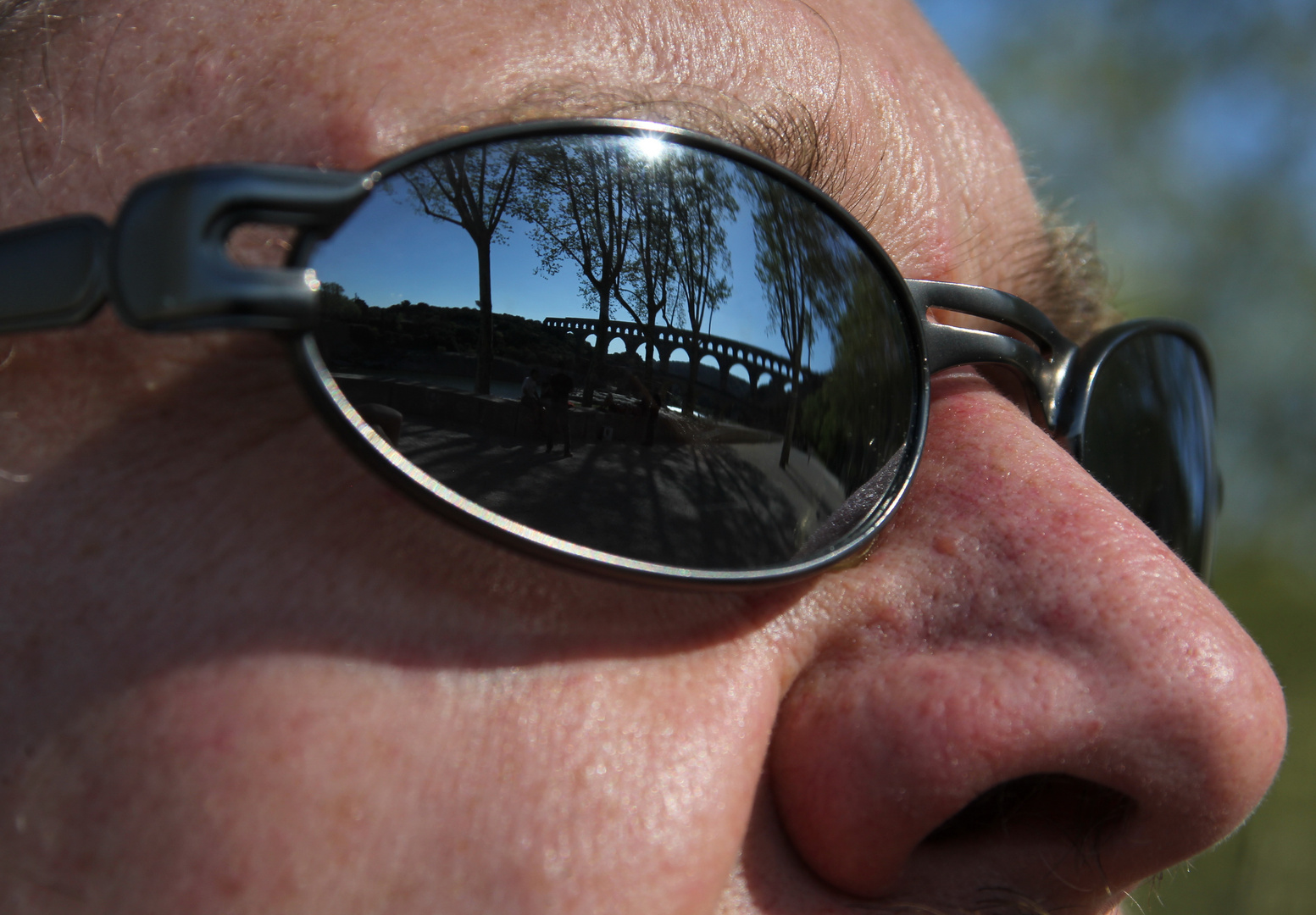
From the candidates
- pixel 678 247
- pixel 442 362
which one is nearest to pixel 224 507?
pixel 442 362

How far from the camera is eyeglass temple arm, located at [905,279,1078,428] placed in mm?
1186

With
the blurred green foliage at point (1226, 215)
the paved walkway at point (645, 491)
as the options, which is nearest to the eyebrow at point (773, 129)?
the paved walkway at point (645, 491)

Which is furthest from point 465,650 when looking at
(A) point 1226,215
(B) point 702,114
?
(A) point 1226,215

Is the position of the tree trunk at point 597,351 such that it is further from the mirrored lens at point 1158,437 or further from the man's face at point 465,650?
the mirrored lens at point 1158,437

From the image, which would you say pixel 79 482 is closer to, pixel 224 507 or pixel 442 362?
pixel 224 507

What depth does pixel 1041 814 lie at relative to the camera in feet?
3.17

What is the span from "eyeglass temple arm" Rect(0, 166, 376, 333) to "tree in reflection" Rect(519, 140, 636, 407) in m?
0.17

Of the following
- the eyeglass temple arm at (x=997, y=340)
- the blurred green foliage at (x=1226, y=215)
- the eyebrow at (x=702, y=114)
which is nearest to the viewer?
the eyebrow at (x=702, y=114)

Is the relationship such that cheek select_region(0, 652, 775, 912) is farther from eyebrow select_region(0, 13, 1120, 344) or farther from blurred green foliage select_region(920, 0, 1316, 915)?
blurred green foliage select_region(920, 0, 1316, 915)

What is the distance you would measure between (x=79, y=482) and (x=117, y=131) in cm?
38

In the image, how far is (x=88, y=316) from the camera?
2.61 ft

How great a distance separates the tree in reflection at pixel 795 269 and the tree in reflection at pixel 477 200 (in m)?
0.30

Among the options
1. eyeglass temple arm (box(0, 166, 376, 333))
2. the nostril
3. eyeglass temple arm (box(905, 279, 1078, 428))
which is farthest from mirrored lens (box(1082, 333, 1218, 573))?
eyeglass temple arm (box(0, 166, 376, 333))

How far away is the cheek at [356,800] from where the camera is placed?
2.38 ft
